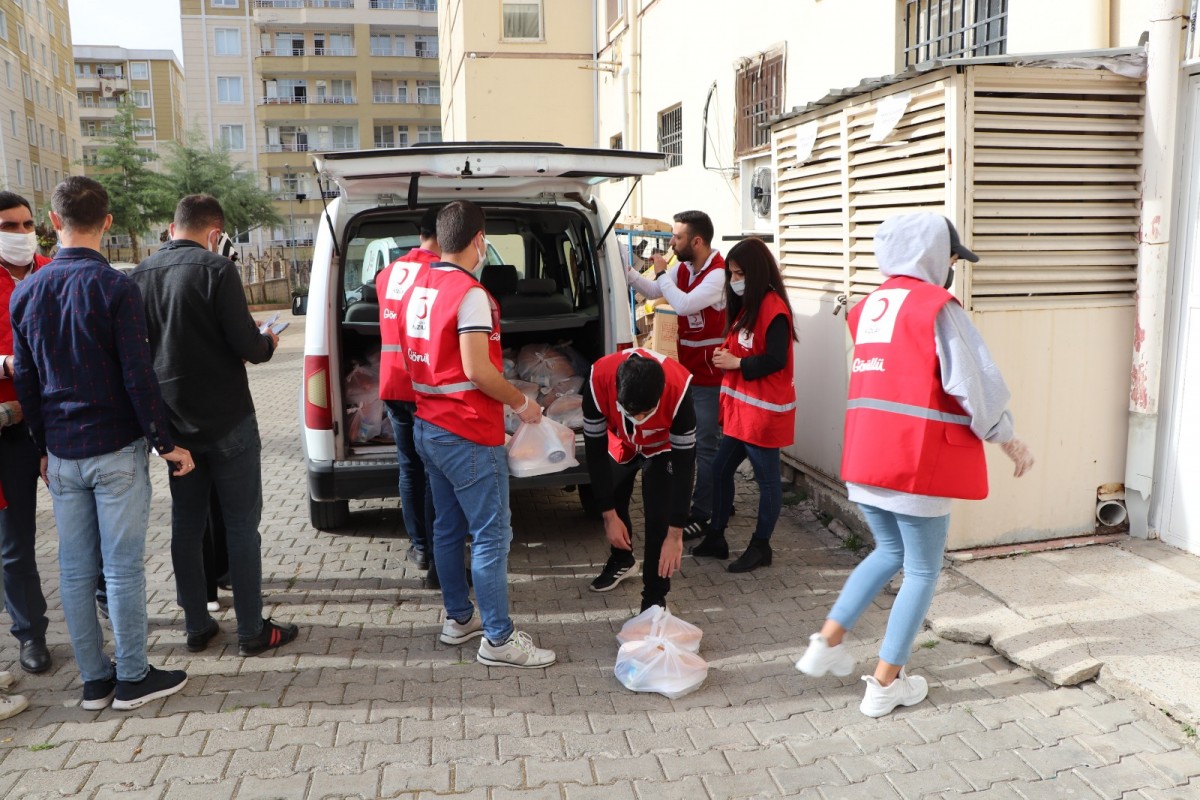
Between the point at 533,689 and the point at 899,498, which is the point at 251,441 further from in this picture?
the point at 899,498

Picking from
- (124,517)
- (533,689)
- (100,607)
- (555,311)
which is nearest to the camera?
(124,517)

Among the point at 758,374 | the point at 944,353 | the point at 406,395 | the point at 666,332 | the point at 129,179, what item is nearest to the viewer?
the point at 944,353

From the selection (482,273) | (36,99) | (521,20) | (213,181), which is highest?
(36,99)

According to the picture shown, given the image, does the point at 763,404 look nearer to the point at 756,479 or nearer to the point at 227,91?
the point at 756,479

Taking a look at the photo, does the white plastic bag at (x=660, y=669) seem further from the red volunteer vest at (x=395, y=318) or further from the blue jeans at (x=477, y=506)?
the red volunteer vest at (x=395, y=318)

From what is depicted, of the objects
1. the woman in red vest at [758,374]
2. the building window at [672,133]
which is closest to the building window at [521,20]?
the building window at [672,133]

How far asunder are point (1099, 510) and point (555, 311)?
10.1 ft

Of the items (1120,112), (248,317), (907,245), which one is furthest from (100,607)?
(1120,112)

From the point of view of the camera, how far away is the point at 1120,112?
4.52 m

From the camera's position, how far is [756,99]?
29.5 ft

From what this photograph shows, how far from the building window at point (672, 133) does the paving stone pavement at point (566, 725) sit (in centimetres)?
793

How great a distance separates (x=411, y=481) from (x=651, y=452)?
52.5 inches

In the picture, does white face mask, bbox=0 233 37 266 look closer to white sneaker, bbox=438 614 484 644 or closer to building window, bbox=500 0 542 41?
white sneaker, bbox=438 614 484 644

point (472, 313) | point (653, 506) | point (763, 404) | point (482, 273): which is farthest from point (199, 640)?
point (763, 404)
